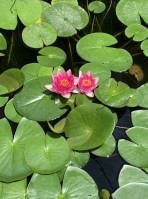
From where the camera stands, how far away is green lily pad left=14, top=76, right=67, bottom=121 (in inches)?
74.7

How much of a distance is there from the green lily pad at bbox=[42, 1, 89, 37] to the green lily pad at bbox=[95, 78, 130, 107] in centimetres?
82

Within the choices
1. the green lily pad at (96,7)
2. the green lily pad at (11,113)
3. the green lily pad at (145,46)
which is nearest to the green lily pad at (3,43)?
the green lily pad at (11,113)

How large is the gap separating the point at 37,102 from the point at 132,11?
4.62ft

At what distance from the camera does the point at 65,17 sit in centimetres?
259

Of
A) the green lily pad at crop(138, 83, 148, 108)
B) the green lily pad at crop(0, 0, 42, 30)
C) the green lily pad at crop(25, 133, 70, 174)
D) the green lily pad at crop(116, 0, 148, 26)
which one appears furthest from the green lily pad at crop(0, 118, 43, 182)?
the green lily pad at crop(116, 0, 148, 26)

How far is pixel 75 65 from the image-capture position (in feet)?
7.70

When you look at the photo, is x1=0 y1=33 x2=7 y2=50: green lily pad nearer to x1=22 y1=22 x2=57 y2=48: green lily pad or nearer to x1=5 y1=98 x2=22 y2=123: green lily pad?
x1=22 y1=22 x2=57 y2=48: green lily pad

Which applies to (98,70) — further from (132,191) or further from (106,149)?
(132,191)

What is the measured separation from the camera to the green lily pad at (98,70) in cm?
213

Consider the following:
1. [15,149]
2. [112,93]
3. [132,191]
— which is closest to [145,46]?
[112,93]

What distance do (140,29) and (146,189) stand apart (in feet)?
5.07

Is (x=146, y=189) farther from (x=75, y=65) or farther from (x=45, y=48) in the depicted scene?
(x=45, y=48)

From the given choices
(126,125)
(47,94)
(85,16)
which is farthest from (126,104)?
(85,16)

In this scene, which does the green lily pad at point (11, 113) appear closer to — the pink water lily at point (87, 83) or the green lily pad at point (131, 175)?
the pink water lily at point (87, 83)
